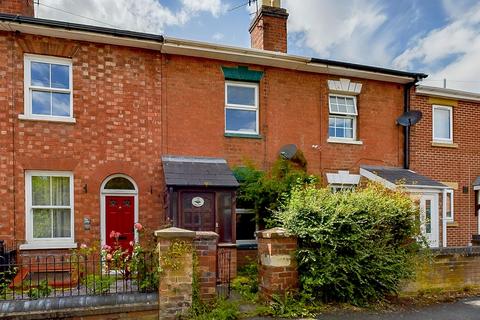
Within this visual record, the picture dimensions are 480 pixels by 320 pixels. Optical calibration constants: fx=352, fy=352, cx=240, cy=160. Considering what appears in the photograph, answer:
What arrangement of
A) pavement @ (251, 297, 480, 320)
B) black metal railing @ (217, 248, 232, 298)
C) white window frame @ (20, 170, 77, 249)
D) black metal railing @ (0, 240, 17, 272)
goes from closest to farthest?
pavement @ (251, 297, 480, 320) → black metal railing @ (0, 240, 17, 272) → black metal railing @ (217, 248, 232, 298) → white window frame @ (20, 170, 77, 249)

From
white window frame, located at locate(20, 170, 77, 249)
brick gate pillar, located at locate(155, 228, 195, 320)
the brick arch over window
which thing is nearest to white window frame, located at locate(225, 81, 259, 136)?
the brick arch over window

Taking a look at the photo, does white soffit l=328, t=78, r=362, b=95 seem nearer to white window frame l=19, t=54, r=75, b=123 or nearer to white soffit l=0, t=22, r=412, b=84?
white soffit l=0, t=22, r=412, b=84

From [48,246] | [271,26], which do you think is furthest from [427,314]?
[271,26]

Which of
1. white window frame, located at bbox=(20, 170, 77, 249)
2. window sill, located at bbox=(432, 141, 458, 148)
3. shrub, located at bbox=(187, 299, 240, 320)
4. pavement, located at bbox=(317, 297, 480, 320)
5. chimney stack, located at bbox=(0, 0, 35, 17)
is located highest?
chimney stack, located at bbox=(0, 0, 35, 17)

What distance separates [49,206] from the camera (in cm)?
809

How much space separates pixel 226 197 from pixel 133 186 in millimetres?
2346

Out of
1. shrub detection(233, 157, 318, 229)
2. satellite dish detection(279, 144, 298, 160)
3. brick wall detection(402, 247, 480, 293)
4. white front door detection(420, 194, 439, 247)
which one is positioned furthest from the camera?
white front door detection(420, 194, 439, 247)

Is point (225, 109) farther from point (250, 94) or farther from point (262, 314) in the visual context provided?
point (262, 314)

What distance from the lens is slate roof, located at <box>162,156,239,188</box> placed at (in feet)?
26.3

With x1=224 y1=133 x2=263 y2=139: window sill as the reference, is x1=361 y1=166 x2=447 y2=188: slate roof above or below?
below

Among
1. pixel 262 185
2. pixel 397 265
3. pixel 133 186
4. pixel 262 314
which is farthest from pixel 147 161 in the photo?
pixel 397 265

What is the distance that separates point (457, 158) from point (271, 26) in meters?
7.57

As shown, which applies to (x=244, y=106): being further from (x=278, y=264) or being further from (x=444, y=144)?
(x=444, y=144)

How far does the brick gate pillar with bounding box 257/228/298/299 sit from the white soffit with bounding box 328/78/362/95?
6.07 metres
